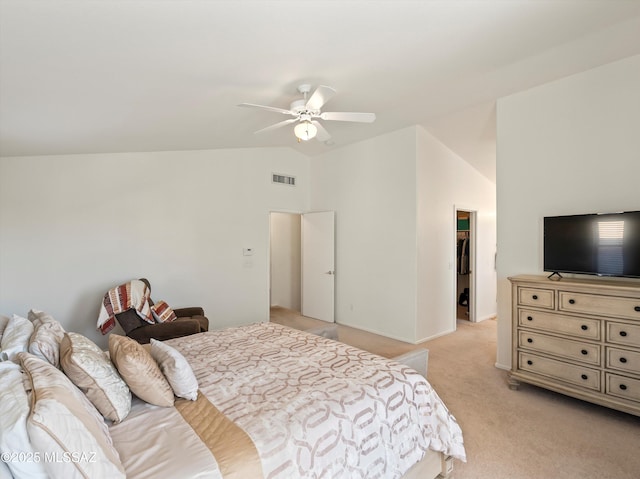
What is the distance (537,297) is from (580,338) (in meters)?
0.43

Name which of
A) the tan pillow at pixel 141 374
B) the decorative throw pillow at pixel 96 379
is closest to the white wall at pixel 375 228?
the tan pillow at pixel 141 374

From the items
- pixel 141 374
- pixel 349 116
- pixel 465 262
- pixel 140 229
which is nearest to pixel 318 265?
pixel 465 262

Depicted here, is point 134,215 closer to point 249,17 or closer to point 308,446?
point 249,17

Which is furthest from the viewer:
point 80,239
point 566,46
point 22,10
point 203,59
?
point 80,239

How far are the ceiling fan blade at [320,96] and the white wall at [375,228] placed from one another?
217cm

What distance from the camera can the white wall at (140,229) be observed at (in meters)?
3.62

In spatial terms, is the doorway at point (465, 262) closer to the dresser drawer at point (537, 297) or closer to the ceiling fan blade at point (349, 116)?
the dresser drawer at point (537, 297)

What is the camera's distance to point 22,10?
52.9 inches

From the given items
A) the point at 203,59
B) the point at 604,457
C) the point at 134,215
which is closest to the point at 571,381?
the point at 604,457

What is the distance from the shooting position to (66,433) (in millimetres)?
1006

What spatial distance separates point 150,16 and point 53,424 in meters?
1.76

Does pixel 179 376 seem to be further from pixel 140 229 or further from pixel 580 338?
pixel 140 229

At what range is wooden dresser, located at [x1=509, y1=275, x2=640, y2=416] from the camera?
2449 millimetres

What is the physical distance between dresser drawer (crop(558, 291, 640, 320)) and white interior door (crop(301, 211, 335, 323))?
342 cm
